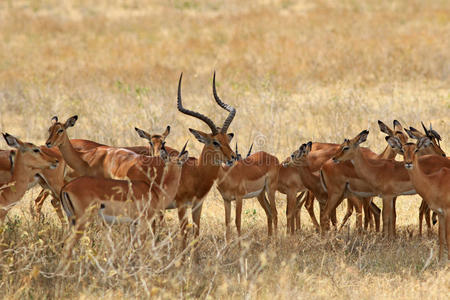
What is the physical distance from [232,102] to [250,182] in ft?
20.1

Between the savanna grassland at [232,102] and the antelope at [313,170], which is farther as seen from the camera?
the antelope at [313,170]

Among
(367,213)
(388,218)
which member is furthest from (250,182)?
(388,218)

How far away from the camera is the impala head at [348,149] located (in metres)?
8.13

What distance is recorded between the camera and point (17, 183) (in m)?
6.69

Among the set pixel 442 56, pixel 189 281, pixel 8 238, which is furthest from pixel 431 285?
pixel 442 56

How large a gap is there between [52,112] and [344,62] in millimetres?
7796

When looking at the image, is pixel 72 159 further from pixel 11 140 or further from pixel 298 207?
pixel 298 207

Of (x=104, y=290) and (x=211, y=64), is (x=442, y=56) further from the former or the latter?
(x=104, y=290)

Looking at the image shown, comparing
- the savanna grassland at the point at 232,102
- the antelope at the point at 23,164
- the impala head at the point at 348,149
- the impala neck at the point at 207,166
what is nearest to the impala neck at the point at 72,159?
the savanna grassland at the point at 232,102

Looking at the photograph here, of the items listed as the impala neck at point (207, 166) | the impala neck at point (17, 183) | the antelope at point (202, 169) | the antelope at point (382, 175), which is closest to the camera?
the impala neck at point (17, 183)

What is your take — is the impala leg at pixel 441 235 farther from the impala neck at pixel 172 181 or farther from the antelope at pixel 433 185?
the impala neck at pixel 172 181

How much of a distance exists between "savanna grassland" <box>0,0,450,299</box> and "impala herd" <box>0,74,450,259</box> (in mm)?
289

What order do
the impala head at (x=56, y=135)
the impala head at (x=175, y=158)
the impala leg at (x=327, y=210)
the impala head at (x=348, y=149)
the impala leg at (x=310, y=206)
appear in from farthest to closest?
the impala leg at (x=310, y=206) → the impala leg at (x=327, y=210) → the impala head at (x=348, y=149) → the impala head at (x=56, y=135) → the impala head at (x=175, y=158)

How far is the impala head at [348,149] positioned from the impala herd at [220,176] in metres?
0.01
